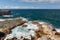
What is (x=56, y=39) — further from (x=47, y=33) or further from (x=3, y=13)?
(x=3, y=13)

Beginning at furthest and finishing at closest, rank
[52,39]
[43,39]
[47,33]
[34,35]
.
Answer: [47,33] → [34,35] → [52,39] → [43,39]

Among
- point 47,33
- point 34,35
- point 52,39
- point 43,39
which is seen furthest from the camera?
point 47,33

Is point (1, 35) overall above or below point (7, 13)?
above

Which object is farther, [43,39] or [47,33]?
[47,33]

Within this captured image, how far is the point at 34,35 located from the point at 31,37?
145 centimetres

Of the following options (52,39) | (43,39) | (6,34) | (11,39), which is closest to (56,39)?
(52,39)

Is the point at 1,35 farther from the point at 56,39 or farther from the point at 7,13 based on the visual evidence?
the point at 7,13

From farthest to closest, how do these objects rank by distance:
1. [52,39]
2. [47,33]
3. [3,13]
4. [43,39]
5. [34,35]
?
[3,13] → [47,33] → [34,35] → [52,39] → [43,39]

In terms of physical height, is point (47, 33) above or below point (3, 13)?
above

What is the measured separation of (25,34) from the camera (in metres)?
29.0

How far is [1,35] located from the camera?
28797mm

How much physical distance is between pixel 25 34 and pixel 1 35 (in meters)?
4.02

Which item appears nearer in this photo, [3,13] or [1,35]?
Result: [1,35]

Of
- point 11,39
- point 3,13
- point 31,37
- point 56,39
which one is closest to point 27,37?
point 31,37
